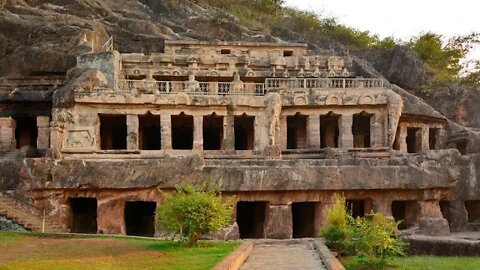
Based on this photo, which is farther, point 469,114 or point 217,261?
point 469,114

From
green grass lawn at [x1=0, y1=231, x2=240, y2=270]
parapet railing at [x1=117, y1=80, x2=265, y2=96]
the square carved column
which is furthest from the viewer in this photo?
the square carved column

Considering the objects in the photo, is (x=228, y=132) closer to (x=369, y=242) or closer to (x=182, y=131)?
(x=182, y=131)

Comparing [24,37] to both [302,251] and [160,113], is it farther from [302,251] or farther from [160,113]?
[302,251]

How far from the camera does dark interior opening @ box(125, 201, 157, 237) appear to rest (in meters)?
24.0

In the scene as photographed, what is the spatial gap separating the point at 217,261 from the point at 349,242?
13.6 feet

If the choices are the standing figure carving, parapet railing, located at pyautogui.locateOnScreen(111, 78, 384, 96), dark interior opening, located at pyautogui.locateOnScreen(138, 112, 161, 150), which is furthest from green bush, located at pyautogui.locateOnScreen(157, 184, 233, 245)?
parapet railing, located at pyautogui.locateOnScreen(111, 78, 384, 96)

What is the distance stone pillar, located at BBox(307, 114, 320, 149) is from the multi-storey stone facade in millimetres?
52

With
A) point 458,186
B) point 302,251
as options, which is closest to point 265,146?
point 458,186

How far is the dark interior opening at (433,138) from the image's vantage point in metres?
30.5

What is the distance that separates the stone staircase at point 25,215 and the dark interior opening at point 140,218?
4191mm

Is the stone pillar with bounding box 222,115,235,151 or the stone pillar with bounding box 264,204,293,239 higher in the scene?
the stone pillar with bounding box 222,115,235,151

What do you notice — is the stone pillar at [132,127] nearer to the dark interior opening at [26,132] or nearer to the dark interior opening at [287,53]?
the dark interior opening at [26,132]

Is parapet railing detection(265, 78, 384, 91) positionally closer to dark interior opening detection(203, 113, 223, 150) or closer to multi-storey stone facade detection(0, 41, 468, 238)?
multi-storey stone facade detection(0, 41, 468, 238)

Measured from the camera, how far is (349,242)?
1423 cm
